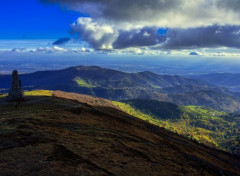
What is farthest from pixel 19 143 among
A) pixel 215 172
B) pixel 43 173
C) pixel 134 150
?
pixel 215 172

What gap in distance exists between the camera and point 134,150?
138 ft

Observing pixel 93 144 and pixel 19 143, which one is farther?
pixel 93 144

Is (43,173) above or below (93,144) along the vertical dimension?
above

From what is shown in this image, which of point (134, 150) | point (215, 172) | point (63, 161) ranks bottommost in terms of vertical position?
point (215, 172)

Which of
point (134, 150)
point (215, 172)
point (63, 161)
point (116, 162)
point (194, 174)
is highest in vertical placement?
point (63, 161)

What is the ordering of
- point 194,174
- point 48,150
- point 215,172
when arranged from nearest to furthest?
point 48,150, point 194,174, point 215,172

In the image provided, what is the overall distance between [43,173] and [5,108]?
5004 cm

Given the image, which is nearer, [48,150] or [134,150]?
[48,150]

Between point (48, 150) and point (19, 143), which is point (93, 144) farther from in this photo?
point (19, 143)

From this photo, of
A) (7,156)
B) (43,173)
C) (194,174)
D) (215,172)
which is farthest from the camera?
(215,172)

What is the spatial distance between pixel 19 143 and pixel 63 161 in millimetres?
9928

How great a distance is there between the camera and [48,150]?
1174 inches

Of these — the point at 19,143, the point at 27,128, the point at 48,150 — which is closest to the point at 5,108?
the point at 27,128

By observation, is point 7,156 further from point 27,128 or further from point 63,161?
point 27,128
